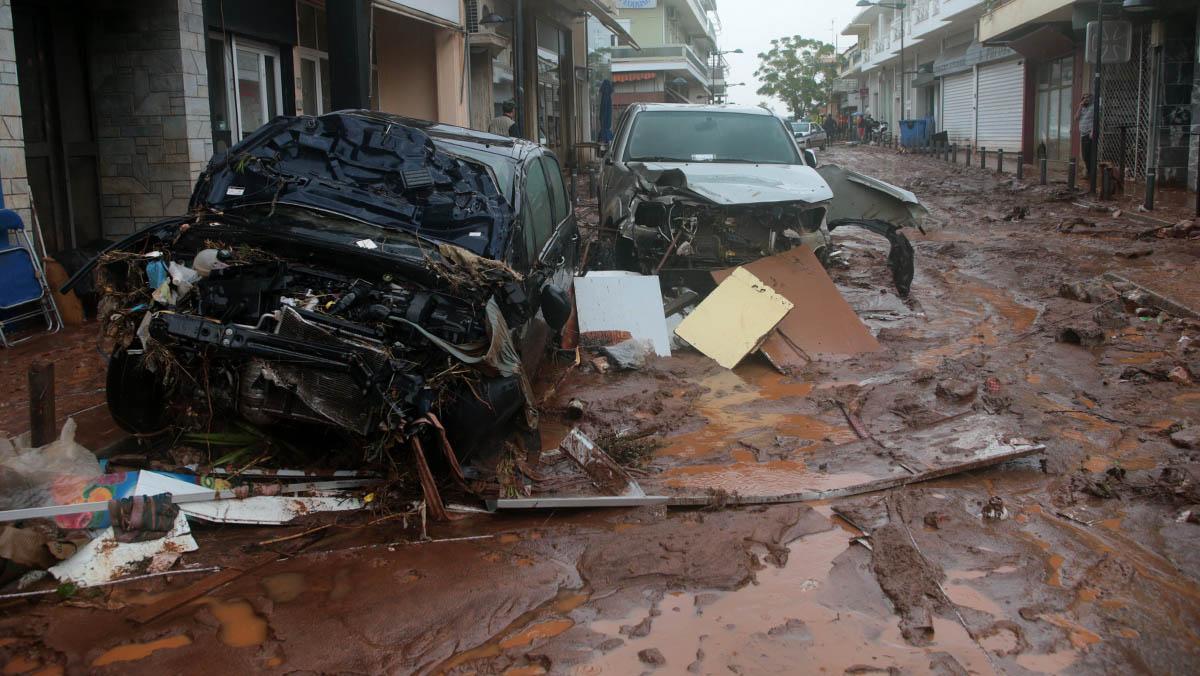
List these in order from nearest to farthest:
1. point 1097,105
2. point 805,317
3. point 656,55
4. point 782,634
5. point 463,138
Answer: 1. point 782,634
2. point 463,138
3. point 805,317
4. point 1097,105
5. point 656,55

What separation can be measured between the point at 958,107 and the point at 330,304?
146ft

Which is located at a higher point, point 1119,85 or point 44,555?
point 1119,85

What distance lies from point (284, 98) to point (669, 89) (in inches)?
1615

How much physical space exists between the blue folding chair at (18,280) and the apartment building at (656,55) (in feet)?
106

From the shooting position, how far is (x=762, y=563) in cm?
394

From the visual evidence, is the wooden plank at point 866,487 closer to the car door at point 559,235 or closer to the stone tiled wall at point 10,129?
the car door at point 559,235

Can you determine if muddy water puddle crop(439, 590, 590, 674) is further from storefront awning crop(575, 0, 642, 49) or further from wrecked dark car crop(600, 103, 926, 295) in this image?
storefront awning crop(575, 0, 642, 49)

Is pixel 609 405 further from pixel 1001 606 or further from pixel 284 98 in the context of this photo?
pixel 284 98

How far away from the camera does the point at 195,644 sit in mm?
3258

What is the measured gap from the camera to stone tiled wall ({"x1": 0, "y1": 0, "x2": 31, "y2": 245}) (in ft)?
24.3

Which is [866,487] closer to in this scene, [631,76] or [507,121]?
[507,121]

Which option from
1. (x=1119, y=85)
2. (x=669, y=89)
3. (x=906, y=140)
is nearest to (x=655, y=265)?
(x=1119, y=85)

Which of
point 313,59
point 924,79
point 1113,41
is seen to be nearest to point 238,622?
point 313,59

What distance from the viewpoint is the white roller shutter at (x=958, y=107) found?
1634 inches
